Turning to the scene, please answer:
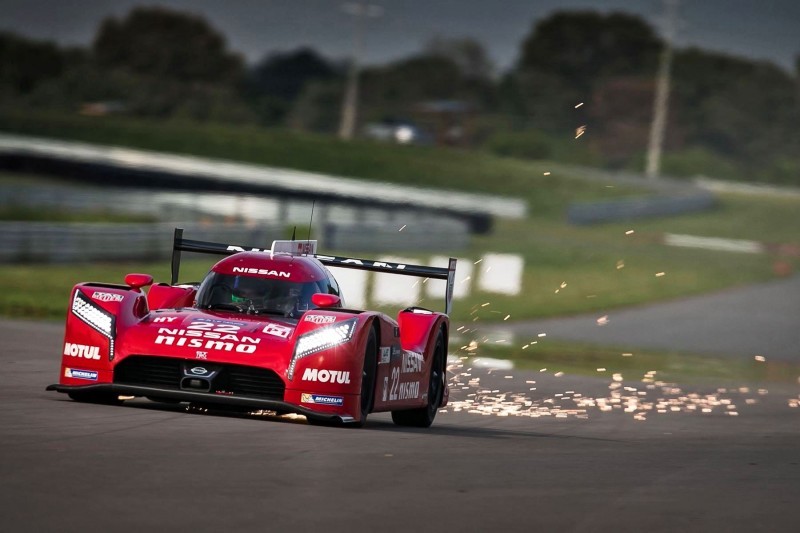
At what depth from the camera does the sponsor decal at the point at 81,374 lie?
10.2 m

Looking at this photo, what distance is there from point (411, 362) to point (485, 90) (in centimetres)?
10369

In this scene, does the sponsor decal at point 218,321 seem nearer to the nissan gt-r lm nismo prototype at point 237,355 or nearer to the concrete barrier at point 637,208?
the nissan gt-r lm nismo prototype at point 237,355

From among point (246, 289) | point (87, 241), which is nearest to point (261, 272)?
point (246, 289)

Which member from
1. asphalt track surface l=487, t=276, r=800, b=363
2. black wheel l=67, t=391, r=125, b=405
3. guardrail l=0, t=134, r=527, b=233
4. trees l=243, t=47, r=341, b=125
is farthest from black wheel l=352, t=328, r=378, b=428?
trees l=243, t=47, r=341, b=125

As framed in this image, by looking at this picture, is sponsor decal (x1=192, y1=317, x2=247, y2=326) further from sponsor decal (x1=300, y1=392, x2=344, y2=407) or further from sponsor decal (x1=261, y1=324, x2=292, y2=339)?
sponsor decal (x1=300, y1=392, x2=344, y2=407)

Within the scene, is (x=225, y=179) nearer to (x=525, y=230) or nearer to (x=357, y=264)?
(x=525, y=230)

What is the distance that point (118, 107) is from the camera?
8294 cm

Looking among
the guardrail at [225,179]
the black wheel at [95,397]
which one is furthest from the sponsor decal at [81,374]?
the guardrail at [225,179]

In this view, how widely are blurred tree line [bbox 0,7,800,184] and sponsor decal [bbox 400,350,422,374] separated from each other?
2828 inches

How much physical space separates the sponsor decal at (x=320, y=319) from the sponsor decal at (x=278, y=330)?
0.55 ft

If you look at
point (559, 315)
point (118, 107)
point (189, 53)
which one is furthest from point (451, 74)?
point (559, 315)

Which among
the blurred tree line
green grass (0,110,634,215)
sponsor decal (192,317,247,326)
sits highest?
the blurred tree line

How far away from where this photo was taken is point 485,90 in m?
114

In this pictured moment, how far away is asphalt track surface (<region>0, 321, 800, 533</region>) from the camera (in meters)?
6.43
